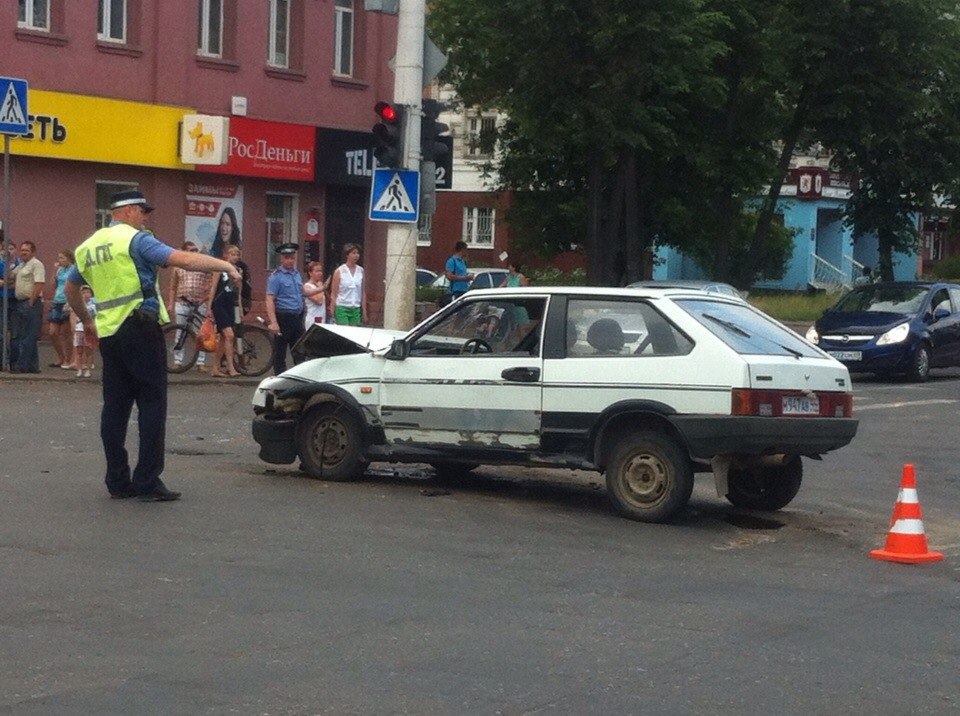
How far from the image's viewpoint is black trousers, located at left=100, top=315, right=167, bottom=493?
35.9 feet

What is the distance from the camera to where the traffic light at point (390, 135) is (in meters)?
19.0

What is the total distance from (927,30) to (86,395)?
2144 cm

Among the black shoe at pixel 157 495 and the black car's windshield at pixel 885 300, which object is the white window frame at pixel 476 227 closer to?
the black car's windshield at pixel 885 300

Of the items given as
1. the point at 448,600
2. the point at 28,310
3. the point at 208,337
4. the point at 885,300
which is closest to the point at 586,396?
the point at 448,600

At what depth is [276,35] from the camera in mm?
31703

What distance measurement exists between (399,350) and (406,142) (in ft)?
24.6

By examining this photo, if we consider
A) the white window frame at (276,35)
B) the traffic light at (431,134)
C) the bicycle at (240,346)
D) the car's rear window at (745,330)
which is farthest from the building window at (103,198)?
the car's rear window at (745,330)

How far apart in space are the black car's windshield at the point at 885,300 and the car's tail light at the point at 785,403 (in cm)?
1708

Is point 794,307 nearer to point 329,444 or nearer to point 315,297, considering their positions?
point 315,297

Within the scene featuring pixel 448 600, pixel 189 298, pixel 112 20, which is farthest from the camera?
pixel 112 20

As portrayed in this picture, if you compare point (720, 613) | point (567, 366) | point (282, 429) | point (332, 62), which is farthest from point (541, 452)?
point (332, 62)

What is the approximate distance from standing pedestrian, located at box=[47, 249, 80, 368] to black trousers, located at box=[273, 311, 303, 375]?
2.69 m

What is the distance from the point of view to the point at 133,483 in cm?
1112

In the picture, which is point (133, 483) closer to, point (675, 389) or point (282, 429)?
point (282, 429)
